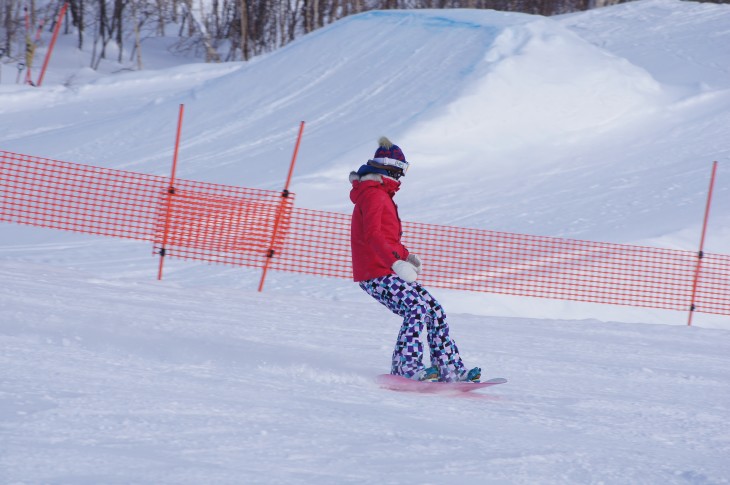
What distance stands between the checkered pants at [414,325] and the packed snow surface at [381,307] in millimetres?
218

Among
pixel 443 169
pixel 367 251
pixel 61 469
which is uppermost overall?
pixel 443 169

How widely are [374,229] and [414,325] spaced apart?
589 millimetres

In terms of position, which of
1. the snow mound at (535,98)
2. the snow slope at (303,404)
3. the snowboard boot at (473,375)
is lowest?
the snow slope at (303,404)

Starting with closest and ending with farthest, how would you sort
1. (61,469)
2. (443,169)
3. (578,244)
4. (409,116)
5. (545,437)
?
(61,469)
(545,437)
(578,244)
(443,169)
(409,116)

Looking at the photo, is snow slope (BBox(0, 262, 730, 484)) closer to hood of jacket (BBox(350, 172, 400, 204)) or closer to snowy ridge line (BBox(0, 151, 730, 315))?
hood of jacket (BBox(350, 172, 400, 204))

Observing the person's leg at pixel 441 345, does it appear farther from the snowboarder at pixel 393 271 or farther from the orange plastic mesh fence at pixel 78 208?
the orange plastic mesh fence at pixel 78 208

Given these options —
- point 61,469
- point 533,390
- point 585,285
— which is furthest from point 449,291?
point 61,469

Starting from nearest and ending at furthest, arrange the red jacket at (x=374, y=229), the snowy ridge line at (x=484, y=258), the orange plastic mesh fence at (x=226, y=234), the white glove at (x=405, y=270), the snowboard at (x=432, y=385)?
the white glove at (x=405, y=270)
the red jacket at (x=374, y=229)
the snowboard at (x=432, y=385)
the snowy ridge line at (x=484, y=258)
the orange plastic mesh fence at (x=226, y=234)

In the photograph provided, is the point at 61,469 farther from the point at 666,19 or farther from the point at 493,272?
the point at 666,19

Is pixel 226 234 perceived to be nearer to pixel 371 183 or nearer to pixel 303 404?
pixel 371 183

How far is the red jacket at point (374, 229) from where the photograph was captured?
17.8 feet

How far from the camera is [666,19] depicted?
2486cm

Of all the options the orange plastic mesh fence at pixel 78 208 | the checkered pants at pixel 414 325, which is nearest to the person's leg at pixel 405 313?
the checkered pants at pixel 414 325

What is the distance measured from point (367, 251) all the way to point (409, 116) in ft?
41.9
